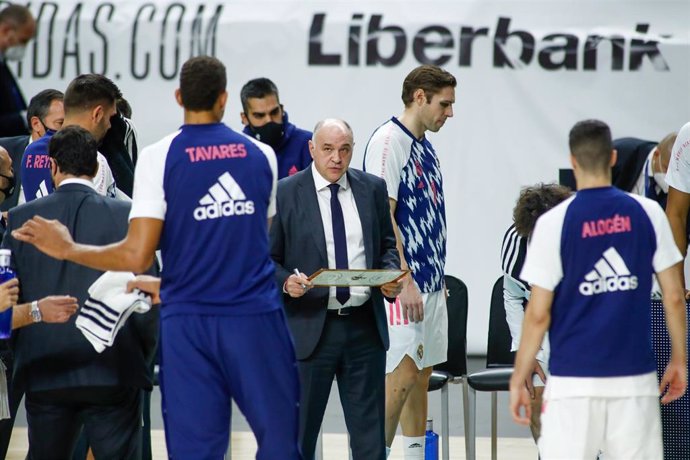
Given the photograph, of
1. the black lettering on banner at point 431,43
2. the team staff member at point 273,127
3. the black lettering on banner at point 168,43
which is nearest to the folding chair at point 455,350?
the team staff member at point 273,127

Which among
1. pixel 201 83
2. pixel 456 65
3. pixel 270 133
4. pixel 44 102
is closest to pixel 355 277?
pixel 201 83

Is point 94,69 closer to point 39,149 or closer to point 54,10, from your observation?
point 54,10

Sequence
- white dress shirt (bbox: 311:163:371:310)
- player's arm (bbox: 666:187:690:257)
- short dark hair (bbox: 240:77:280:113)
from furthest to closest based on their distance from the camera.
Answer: short dark hair (bbox: 240:77:280:113) < player's arm (bbox: 666:187:690:257) < white dress shirt (bbox: 311:163:371:310)

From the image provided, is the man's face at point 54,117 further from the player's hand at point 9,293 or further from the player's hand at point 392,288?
the player's hand at point 392,288

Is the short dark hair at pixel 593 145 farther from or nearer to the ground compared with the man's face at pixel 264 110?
nearer to the ground

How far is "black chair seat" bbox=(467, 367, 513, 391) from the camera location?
6.07m

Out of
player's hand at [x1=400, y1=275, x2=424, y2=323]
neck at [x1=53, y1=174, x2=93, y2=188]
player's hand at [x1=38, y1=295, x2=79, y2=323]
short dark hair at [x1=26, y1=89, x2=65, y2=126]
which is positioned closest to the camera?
player's hand at [x1=38, y1=295, x2=79, y2=323]

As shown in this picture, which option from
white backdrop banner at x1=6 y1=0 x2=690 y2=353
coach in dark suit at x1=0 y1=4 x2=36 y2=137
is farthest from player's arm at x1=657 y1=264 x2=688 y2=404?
white backdrop banner at x1=6 y1=0 x2=690 y2=353

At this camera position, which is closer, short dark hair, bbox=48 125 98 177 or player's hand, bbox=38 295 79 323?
player's hand, bbox=38 295 79 323

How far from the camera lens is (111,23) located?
367 inches

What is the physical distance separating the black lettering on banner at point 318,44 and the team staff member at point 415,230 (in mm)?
3252

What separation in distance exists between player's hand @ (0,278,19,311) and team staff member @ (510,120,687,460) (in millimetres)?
1881

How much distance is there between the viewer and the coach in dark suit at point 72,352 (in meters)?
4.50

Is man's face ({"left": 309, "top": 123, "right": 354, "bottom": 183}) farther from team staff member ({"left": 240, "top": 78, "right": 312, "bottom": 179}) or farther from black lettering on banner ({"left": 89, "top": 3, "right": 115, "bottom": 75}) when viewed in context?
black lettering on banner ({"left": 89, "top": 3, "right": 115, "bottom": 75})
